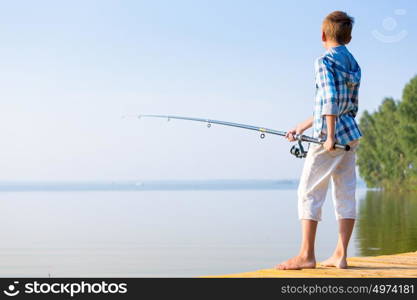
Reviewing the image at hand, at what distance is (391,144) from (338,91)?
187ft

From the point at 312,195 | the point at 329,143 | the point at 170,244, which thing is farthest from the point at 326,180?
the point at 170,244

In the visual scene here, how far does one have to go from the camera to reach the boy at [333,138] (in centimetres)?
544

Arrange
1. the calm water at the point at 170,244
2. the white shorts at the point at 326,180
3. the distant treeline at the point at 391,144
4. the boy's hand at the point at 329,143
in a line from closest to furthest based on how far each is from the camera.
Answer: the boy's hand at the point at 329,143 < the white shorts at the point at 326,180 < the calm water at the point at 170,244 < the distant treeline at the point at 391,144

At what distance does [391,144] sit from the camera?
198ft

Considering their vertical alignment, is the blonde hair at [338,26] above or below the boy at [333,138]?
above

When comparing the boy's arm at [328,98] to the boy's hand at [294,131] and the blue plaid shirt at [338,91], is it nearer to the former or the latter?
the blue plaid shirt at [338,91]

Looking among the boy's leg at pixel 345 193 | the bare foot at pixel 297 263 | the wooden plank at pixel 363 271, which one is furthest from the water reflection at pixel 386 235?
the bare foot at pixel 297 263

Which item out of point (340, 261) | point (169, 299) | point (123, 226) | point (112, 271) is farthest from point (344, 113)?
point (123, 226)

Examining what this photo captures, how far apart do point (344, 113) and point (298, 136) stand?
393 millimetres

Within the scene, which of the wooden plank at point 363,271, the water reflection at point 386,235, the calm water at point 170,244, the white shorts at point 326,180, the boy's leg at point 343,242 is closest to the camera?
the wooden plank at point 363,271

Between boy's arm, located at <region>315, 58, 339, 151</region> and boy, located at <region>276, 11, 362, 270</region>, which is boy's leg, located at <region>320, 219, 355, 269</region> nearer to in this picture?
boy, located at <region>276, 11, 362, 270</region>

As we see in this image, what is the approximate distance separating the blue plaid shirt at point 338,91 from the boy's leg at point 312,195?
6.1 inches

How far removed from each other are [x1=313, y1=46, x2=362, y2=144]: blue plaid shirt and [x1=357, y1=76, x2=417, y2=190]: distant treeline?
45829mm

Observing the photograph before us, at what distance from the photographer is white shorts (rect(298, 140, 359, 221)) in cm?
549
